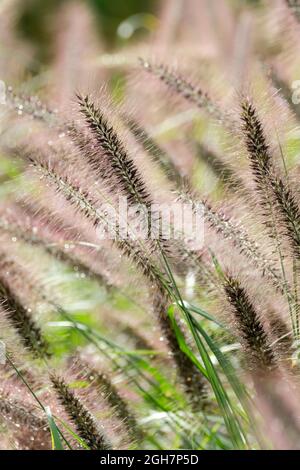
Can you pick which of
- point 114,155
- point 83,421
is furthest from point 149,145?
point 83,421

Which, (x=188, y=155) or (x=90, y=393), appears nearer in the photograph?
(x=90, y=393)

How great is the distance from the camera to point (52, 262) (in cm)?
196

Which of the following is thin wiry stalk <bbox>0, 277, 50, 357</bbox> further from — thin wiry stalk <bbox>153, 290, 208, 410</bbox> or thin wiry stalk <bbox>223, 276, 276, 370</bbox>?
thin wiry stalk <bbox>223, 276, 276, 370</bbox>

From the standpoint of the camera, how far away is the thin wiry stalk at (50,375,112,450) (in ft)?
4.81

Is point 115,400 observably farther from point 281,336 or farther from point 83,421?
point 281,336

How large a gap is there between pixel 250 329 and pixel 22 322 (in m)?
0.39


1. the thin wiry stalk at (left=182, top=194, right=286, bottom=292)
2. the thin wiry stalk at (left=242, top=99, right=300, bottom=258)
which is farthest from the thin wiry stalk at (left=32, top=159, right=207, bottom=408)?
the thin wiry stalk at (left=242, top=99, right=300, bottom=258)

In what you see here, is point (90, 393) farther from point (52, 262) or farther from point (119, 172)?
point (52, 262)

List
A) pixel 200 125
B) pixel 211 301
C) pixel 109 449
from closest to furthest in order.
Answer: pixel 109 449, pixel 211 301, pixel 200 125

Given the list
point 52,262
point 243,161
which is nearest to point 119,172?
point 243,161

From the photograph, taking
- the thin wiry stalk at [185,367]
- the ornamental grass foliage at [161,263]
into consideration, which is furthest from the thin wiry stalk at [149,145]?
the thin wiry stalk at [185,367]

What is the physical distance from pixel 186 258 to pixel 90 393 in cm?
30

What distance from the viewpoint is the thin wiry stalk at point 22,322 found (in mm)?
1555

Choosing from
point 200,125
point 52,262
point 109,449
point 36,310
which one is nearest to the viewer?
point 109,449
